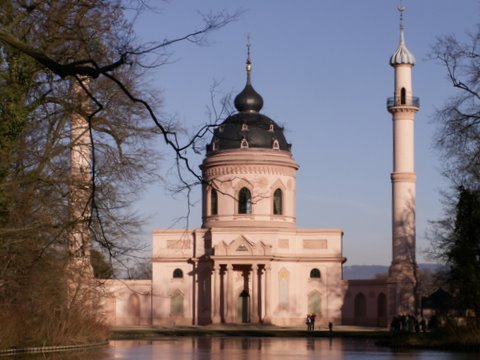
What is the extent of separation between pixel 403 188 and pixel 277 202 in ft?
35.3

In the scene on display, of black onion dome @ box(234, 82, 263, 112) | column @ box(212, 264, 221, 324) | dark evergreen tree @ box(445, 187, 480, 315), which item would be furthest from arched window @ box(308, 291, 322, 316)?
dark evergreen tree @ box(445, 187, 480, 315)

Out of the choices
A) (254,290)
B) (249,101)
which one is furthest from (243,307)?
(249,101)

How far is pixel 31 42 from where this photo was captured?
2280cm

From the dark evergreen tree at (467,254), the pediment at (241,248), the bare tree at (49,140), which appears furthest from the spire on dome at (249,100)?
the bare tree at (49,140)

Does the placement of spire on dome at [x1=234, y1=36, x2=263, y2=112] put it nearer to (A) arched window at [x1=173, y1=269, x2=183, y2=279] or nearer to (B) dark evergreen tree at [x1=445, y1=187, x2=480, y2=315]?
(A) arched window at [x1=173, y1=269, x2=183, y2=279]

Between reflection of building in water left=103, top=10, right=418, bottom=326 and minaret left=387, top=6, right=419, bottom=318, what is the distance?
43.3 inches

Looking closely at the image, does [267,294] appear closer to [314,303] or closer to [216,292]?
[216,292]

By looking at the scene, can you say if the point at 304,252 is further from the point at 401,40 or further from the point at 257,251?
the point at 401,40

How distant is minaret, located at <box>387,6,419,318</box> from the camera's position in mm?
74500

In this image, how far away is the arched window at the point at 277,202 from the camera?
8044 centimetres

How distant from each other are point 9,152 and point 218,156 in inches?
2227

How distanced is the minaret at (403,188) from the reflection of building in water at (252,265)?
1099 millimetres

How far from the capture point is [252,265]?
252ft

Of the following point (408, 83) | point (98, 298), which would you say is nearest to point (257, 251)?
point (408, 83)
